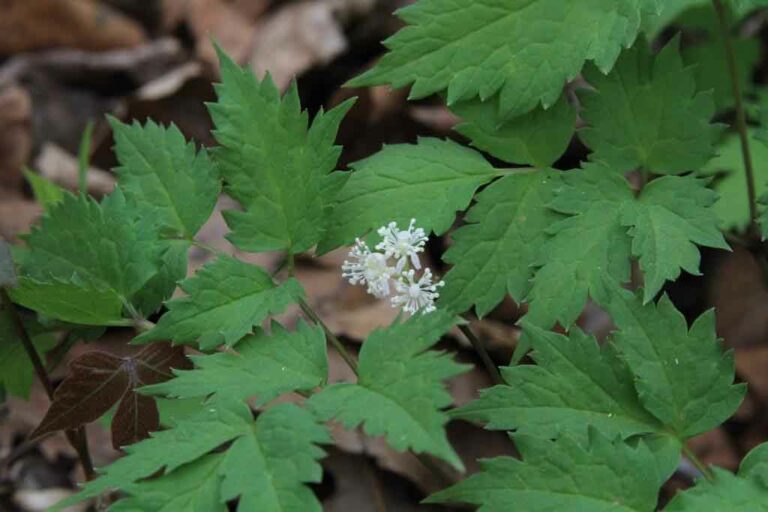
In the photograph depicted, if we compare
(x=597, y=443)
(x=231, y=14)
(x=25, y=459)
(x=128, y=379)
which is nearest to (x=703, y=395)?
(x=597, y=443)

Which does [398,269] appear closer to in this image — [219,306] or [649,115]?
[219,306]

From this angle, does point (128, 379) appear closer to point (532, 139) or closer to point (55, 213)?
point (55, 213)

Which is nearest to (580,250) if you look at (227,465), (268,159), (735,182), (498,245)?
(498,245)

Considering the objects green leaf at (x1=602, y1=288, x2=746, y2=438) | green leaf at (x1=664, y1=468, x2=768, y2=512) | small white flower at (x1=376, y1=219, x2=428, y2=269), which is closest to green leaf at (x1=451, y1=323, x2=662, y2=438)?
green leaf at (x1=602, y1=288, x2=746, y2=438)

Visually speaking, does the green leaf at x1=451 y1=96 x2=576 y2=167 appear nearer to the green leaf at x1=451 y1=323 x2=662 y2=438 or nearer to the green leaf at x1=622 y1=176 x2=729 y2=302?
the green leaf at x1=622 y1=176 x2=729 y2=302

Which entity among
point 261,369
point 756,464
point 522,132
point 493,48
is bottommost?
point 756,464
